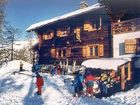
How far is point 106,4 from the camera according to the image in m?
24.6

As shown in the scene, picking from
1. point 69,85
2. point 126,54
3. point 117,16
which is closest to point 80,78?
point 69,85

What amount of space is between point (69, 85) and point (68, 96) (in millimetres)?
4383

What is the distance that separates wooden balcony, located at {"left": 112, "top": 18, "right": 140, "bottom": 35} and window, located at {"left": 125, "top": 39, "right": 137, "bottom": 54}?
3.20 ft

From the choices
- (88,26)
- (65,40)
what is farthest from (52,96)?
(65,40)

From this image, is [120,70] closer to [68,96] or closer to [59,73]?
[68,96]

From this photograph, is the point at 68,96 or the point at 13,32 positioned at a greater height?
the point at 13,32

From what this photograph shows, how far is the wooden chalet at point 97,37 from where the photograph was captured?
24200mm

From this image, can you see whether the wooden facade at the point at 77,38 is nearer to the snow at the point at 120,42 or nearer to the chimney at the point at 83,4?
the snow at the point at 120,42

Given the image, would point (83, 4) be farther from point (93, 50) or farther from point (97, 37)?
point (97, 37)

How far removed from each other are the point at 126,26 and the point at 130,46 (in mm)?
1974

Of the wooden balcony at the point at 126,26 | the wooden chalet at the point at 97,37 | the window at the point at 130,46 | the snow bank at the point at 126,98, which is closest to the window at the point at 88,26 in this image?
the wooden chalet at the point at 97,37

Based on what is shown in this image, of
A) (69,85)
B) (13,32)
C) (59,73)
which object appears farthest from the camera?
(13,32)

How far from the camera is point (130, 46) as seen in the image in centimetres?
2448

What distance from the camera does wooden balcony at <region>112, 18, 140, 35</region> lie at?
24266mm
